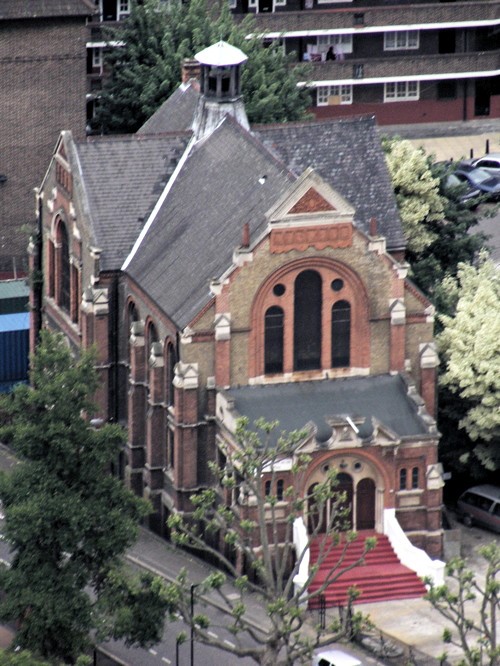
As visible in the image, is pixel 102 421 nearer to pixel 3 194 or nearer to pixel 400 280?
pixel 400 280

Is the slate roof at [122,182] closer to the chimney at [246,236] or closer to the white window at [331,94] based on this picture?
the chimney at [246,236]

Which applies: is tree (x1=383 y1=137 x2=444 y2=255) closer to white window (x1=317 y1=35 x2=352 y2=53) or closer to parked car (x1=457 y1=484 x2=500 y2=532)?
parked car (x1=457 y1=484 x2=500 y2=532)

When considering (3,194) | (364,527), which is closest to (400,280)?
(364,527)

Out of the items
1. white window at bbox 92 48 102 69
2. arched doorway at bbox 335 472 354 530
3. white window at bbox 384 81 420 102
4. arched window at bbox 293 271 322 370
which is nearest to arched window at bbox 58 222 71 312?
arched window at bbox 293 271 322 370

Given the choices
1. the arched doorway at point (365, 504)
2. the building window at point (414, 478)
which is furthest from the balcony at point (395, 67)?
the arched doorway at point (365, 504)

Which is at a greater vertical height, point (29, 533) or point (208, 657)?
point (29, 533)

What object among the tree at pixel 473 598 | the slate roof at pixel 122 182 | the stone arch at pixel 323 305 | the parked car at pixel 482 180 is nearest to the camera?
the tree at pixel 473 598
